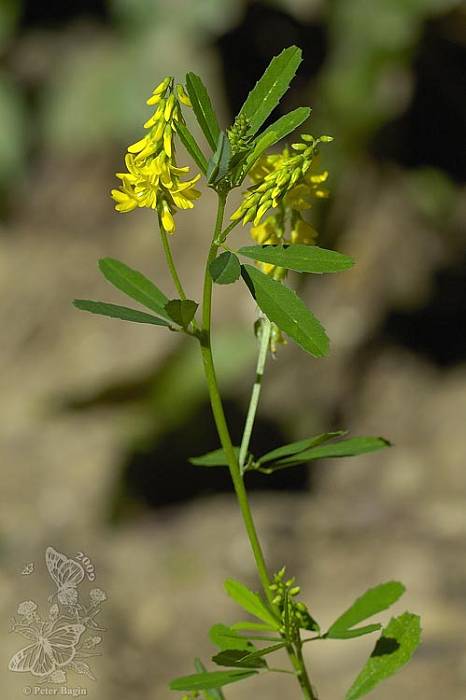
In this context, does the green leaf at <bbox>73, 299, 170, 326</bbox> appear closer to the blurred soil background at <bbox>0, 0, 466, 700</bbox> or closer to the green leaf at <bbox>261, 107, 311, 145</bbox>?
the green leaf at <bbox>261, 107, 311, 145</bbox>

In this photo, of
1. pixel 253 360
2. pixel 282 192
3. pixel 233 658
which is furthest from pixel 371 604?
pixel 253 360

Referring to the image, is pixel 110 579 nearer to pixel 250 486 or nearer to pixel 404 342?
pixel 250 486

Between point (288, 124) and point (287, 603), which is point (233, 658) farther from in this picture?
point (288, 124)

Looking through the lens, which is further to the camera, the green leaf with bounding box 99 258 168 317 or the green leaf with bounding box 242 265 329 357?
the green leaf with bounding box 99 258 168 317

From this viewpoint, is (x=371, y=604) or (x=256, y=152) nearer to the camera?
(x=256, y=152)

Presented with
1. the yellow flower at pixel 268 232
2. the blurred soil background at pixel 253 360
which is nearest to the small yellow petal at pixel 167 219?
the yellow flower at pixel 268 232

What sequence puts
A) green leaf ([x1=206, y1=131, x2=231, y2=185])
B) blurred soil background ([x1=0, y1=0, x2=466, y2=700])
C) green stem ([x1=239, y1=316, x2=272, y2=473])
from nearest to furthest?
green leaf ([x1=206, y1=131, x2=231, y2=185]) → green stem ([x1=239, y1=316, x2=272, y2=473]) → blurred soil background ([x1=0, y1=0, x2=466, y2=700])

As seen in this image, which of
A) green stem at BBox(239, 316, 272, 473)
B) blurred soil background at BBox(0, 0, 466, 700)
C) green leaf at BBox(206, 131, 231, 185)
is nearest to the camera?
green leaf at BBox(206, 131, 231, 185)

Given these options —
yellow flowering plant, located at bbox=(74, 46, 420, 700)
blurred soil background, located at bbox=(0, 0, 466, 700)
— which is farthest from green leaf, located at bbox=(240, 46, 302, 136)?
blurred soil background, located at bbox=(0, 0, 466, 700)
